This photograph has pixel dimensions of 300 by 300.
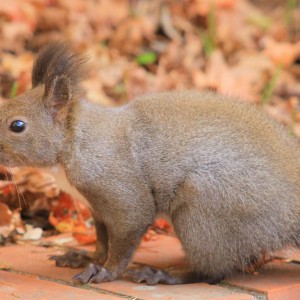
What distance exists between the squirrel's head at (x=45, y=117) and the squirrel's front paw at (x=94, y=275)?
0.59 m

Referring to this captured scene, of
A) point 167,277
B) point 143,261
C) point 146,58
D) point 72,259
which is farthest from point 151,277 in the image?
point 146,58

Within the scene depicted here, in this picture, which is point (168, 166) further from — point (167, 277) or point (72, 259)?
point (72, 259)

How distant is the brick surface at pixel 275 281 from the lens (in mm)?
3785

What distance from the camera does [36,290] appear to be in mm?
3643

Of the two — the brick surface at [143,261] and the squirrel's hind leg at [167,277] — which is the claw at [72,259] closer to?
the brick surface at [143,261]

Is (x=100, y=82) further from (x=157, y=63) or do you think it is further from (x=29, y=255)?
(x=29, y=255)

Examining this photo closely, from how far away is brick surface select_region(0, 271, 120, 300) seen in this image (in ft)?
11.5

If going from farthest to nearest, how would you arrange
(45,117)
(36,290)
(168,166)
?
A: (45,117), (168,166), (36,290)

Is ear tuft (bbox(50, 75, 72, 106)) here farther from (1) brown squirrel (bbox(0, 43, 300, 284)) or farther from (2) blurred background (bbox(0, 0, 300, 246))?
(2) blurred background (bbox(0, 0, 300, 246))

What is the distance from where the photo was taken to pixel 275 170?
3873mm

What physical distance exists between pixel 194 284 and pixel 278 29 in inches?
231

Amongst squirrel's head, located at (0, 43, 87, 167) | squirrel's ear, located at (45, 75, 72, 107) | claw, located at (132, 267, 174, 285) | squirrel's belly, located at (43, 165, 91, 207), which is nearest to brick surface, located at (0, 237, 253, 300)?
claw, located at (132, 267, 174, 285)

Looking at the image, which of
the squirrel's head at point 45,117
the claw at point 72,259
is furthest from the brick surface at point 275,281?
the squirrel's head at point 45,117

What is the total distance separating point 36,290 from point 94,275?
0.37 metres
